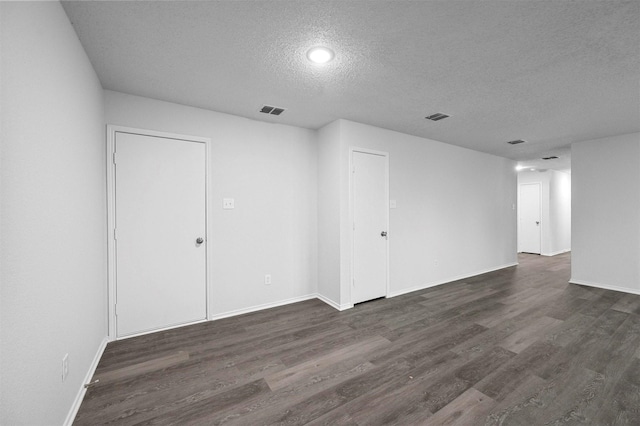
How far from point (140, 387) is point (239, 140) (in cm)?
264

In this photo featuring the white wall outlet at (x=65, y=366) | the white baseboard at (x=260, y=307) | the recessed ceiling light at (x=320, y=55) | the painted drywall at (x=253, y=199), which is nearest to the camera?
the white wall outlet at (x=65, y=366)

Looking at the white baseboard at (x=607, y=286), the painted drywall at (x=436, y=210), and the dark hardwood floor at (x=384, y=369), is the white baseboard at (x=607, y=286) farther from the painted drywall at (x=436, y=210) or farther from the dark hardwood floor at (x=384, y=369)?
the painted drywall at (x=436, y=210)

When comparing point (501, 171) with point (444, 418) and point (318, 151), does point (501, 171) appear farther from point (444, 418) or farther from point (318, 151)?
point (444, 418)

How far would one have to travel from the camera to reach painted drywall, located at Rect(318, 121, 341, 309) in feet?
11.9

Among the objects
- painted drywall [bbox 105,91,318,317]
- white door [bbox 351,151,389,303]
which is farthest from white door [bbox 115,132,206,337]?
white door [bbox 351,151,389,303]

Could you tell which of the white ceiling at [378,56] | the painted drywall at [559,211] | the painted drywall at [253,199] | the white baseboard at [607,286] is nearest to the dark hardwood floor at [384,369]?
the painted drywall at [253,199]

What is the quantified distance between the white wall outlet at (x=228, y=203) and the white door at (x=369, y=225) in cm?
159

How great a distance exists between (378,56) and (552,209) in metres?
8.49

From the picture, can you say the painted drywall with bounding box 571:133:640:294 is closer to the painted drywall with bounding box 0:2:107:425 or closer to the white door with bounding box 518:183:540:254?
the white door with bounding box 518:183:540:254

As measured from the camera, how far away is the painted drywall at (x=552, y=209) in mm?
7711

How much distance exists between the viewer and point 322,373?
7.18 feet

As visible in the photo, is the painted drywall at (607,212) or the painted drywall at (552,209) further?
the painted drywall at (552,209)

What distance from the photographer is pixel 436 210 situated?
4777 millimetres

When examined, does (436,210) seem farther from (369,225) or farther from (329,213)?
(329,213)
